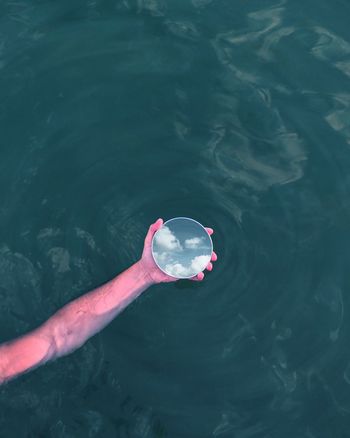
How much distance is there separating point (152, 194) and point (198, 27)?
7.18 feet

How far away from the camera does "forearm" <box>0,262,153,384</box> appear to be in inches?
175

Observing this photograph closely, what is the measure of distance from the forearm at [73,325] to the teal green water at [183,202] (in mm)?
149

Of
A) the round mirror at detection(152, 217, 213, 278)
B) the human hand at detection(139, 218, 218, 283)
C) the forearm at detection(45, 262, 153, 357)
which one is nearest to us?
the round mirror at detection(152, 217, 213, 278)

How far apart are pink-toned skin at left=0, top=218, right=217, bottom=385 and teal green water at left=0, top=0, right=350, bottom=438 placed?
5.6 inches

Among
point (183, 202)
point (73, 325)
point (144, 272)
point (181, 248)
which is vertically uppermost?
point (181, 248)

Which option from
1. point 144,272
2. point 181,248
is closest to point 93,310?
point 144,272

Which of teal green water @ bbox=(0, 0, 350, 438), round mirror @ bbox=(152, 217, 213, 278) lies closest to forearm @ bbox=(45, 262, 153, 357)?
teal green water @ bbox=(0, 0, 350, 438)

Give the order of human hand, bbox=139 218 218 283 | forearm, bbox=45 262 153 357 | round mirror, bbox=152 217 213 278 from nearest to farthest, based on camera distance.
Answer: round mirror, bbox=152 217 213 278, human hand, bbox=139 218 218 283, forearm, bbox=45 262 153 357

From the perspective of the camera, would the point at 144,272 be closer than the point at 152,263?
No

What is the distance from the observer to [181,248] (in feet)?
14.3

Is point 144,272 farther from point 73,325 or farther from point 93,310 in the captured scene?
point 73,325

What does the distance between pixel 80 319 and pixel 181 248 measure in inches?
45.5

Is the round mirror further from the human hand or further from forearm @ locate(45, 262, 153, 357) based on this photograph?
forearm @ locate(45, 262, 153, 357)

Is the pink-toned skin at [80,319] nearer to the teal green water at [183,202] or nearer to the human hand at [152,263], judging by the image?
the human hand at [152,263]
